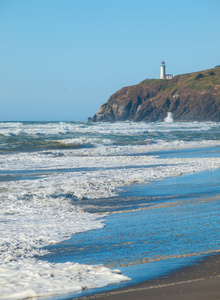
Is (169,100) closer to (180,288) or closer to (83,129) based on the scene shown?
(83,129)

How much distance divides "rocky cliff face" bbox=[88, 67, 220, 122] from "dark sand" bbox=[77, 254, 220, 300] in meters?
108

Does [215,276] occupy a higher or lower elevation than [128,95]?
lower

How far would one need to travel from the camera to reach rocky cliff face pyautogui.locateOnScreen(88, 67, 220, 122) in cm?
11306

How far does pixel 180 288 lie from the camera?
12.4 feet

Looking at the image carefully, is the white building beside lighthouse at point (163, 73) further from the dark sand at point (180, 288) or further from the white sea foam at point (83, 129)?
the dark sand at point (180, 288)

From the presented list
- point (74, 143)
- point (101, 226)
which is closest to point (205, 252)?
point (101, 226)

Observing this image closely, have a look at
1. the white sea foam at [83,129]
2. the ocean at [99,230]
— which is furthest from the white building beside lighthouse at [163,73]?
the ocean at [99,230]

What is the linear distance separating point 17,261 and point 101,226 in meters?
1.98

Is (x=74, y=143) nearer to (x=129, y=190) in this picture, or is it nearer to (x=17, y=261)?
(x=129, y=190)

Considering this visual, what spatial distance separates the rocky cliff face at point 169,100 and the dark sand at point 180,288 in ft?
356

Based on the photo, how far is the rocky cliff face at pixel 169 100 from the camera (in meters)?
113

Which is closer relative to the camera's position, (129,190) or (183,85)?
(129,190)

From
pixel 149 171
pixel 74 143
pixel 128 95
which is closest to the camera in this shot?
pixel 149 171

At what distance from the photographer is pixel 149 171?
13.8 m
